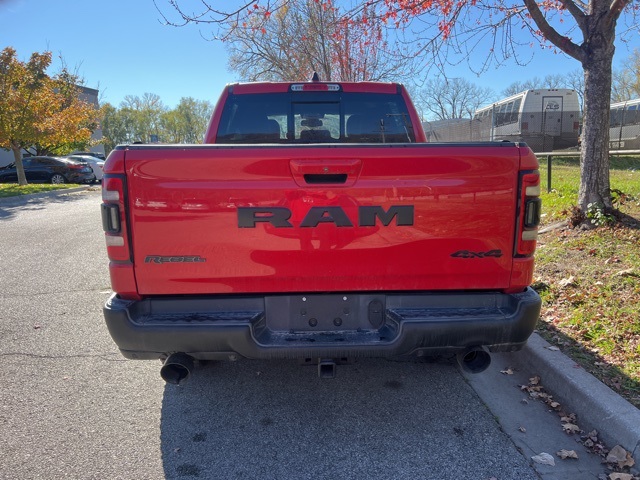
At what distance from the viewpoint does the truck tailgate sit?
2.54 metres

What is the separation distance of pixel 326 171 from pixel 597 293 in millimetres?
3356

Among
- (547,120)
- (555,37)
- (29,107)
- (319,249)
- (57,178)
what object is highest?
(29,107)

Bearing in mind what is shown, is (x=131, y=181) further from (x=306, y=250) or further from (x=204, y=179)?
(x=306, y=250)

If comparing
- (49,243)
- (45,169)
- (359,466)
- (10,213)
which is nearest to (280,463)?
(359,466)

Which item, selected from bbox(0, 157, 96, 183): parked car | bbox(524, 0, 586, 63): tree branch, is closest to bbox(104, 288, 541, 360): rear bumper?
bbox(524, 0, 586, 63): tree branch

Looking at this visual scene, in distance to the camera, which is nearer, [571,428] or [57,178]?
[571,428]

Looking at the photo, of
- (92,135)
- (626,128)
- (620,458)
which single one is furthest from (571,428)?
(92,135)

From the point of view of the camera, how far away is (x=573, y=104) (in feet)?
69.7

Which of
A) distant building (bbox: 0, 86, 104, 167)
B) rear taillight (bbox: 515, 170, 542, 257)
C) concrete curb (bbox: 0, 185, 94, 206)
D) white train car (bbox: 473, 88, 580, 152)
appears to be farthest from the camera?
distant building (bbox: 0, 86, 104, 167)

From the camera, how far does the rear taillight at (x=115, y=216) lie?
2.51m

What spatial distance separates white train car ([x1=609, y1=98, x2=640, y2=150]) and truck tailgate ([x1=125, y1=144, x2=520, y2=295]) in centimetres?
1952

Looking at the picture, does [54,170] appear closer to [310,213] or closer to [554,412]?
[310,213]

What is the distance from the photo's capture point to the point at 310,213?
258 cm

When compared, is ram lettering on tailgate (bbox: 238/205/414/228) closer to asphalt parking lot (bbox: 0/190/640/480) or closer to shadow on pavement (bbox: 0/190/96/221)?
asphalt parking lot (bbox: 0/190/640/480)
